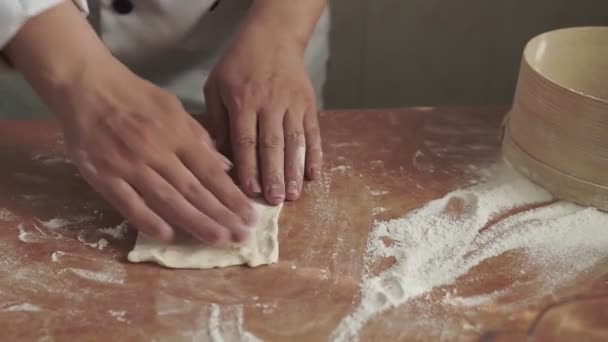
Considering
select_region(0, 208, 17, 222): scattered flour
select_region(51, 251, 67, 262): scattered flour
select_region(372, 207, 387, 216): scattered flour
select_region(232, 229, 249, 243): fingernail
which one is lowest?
select_region(372, 207, 387, 216): scattered flour

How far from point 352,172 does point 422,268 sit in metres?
0.17

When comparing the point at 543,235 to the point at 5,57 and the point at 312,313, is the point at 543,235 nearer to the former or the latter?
the point at 312,313

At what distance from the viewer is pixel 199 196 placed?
641 millimetres

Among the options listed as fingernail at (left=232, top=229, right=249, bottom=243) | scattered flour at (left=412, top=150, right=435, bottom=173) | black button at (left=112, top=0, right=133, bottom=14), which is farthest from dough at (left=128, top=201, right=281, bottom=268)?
black button at (left=112, top=0, right=133, bottom=14)

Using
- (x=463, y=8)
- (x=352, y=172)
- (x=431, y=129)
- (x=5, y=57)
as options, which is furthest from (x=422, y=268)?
(x=463, y=8)

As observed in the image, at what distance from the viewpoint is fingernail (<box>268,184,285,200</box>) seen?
684mm

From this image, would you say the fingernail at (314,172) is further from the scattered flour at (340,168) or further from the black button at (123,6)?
the black button at (123,6)

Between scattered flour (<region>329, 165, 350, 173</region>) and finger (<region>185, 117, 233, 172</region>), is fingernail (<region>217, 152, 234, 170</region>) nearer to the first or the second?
finger (<region>185, 117, 233, 172</region>)

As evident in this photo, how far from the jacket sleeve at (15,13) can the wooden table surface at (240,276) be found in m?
0.15

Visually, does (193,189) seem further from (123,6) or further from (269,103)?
(123,6)

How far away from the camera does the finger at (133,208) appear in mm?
627

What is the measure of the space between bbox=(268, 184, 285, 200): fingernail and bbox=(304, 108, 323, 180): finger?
0.19ft

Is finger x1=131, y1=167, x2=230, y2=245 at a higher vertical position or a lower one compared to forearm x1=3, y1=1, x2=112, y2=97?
lower

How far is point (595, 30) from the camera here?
2.60ft
